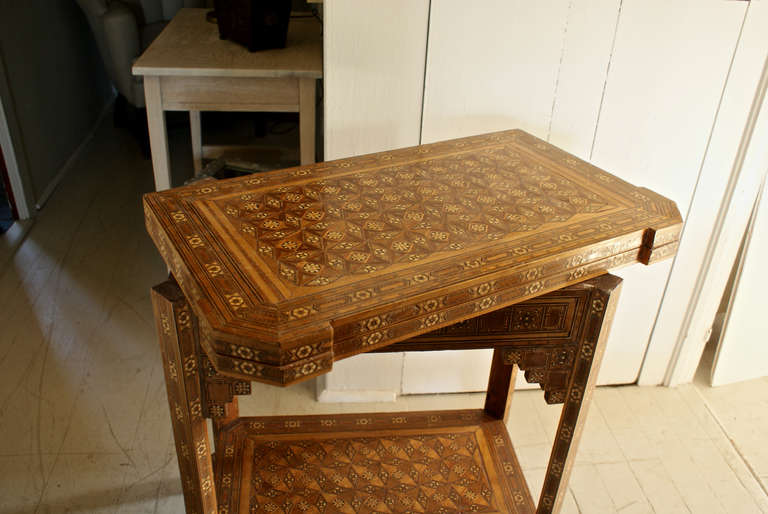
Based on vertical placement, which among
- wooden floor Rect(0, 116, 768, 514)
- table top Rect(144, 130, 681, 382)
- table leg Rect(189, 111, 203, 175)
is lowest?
wooden floor Rect(0, 116, 768, 514)

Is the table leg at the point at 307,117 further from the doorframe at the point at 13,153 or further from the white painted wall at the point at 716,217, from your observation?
the doorframe at the point at 13,153

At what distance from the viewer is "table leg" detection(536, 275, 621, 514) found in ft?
3.44

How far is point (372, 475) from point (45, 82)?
7.64ft

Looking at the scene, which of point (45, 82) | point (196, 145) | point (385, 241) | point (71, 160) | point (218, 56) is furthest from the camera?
point (71, 160)

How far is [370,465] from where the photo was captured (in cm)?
138

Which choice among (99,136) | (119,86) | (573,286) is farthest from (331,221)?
(99,136)

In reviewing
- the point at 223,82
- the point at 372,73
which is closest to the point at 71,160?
the point at 223,82

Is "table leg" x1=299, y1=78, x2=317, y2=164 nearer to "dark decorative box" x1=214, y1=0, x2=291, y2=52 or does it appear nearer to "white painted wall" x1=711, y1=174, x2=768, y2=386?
"dark decorative box" x1=214, y1=0, x2=291, y2=52

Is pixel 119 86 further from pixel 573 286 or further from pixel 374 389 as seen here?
pixel 573 286

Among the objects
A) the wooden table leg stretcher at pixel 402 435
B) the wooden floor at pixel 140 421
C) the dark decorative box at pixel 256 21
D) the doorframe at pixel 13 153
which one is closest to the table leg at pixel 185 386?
the wooden table leg stretcher at pixel 402 435

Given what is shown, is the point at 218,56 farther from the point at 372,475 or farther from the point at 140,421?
the point at 372,475

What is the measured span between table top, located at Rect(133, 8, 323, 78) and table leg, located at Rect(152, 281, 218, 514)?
0.92m

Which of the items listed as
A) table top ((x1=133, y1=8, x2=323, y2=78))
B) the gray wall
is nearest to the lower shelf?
table top ((x1=133, y1=8, x2=323, y2=78))

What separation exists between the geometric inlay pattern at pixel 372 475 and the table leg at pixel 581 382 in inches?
5.8
